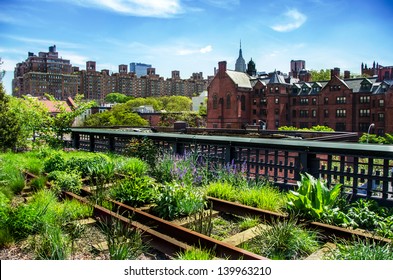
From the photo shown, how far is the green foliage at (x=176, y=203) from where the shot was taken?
420cm

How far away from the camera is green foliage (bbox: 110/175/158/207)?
15.3 ft

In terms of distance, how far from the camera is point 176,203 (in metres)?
4.27

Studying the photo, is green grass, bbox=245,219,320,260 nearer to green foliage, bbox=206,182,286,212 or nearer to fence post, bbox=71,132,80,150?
green foliage, bbox=206,182,286,212

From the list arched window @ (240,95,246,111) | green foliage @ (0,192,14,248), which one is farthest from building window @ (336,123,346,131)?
green foliage @ (0,192,14,248)

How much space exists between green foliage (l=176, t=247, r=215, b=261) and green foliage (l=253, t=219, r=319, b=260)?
0.55 meters

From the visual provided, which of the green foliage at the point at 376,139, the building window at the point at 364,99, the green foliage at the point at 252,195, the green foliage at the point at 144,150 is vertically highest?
the building window at the point at 364,99

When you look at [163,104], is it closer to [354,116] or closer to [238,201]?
[354,116]

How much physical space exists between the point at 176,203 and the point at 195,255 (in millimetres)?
1481

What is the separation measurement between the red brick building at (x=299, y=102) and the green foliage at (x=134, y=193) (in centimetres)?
4354

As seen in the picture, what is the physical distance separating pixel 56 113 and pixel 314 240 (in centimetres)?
1084

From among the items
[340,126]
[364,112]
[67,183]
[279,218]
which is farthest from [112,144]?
[340,126]

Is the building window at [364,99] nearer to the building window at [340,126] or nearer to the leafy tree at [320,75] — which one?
the building window at [340,126]

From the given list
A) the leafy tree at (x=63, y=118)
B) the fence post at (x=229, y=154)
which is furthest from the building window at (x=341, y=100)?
the fence post at (x=229, y=154)

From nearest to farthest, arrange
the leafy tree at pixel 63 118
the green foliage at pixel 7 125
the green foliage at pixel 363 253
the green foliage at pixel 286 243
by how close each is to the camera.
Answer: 1. the green foliage at pixel 363 253
2. the green foliage at pixel 286 243
3. the green foliage at pixel 7 125
4. the leafy tree at pixel 63 118
